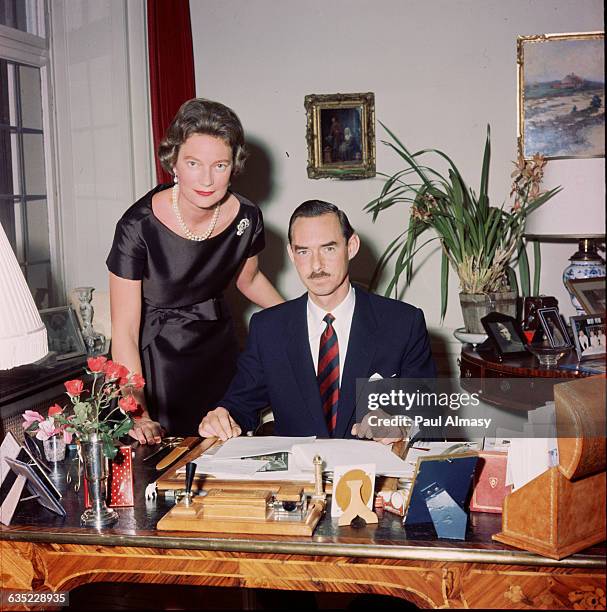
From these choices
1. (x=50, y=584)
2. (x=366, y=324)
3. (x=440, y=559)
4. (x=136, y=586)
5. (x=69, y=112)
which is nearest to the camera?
(x=440, y=559)

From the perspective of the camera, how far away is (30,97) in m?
4.65

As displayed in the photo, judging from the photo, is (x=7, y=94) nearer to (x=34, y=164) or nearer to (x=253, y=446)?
(x=34, y=164)

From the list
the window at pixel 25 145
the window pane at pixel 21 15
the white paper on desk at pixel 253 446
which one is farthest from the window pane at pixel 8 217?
the white paper on desk at pixel 253 446

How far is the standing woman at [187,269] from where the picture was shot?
312cm

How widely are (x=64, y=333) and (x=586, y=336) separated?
2.51 meters

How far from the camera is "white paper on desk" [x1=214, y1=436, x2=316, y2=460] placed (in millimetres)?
2291

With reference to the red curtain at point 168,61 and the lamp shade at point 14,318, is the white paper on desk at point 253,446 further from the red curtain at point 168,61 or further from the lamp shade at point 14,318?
the red curtain at point 168,61

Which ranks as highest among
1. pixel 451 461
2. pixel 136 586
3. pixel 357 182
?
pixel 357 182

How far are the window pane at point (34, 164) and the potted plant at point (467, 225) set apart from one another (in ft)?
6.03

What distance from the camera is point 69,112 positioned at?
480cm

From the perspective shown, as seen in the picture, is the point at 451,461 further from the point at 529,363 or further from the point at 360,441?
the point at 529,363

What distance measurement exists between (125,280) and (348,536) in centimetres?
170

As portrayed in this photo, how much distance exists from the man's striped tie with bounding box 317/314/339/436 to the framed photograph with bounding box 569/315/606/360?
127cm

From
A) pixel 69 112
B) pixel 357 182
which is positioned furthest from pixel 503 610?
pixel 69 112
